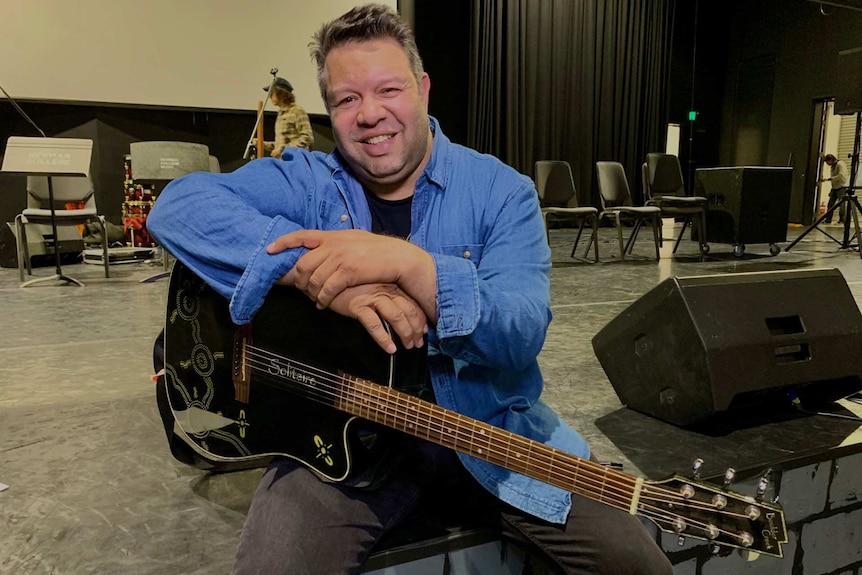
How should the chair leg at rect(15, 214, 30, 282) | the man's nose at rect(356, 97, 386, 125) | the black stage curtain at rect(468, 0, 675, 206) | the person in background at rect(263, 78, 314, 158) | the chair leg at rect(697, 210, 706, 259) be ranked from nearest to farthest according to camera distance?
the man's nose at rect(356, 97, 386, 125) → the chair leg at rect(15, 214, 30, 282) → the person in background at rect(263, 78, 314, 158) → the chair leg at rect(697, 210, 706, 259) → the black stage curtain at rect(468, 0, 675, 206)

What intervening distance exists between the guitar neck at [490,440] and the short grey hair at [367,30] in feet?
2.15

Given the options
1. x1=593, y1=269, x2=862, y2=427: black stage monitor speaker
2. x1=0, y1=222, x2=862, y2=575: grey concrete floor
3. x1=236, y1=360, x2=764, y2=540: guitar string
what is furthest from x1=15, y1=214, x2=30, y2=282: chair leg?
x1=236, y1=360, x2=764, y2=540: guitar string

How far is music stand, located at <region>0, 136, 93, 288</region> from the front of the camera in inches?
165

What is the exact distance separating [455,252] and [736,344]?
Result: 3.06 ft

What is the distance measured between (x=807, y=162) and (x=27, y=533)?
1112 centimetres

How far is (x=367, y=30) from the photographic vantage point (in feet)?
3.91

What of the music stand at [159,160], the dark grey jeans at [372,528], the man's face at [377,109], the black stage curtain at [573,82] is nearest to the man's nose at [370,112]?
the man's face at [377,109]

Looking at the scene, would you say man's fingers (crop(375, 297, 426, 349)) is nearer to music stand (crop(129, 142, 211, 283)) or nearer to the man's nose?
the man's nose

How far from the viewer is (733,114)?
10656 mm

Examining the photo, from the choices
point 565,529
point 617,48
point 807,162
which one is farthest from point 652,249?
point 565,529

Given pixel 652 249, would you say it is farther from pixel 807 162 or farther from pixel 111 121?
pixel 111 121

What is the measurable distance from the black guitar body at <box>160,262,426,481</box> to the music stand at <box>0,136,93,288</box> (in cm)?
379

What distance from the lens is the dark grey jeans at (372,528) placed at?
100cm


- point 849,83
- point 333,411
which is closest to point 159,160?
point 333,411
